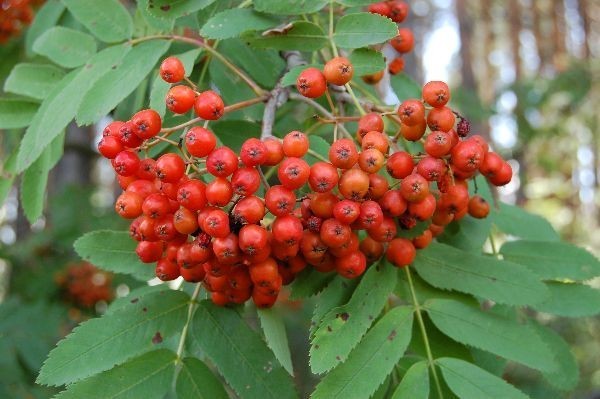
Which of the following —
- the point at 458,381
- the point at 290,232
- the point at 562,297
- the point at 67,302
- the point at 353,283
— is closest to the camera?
the point at 290,232

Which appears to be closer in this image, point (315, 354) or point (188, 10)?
point (315, 354)

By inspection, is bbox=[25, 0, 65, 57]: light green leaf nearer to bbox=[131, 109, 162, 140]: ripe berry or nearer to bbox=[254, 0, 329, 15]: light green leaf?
bbox=[254, 0, 329, 15]: light green leaf

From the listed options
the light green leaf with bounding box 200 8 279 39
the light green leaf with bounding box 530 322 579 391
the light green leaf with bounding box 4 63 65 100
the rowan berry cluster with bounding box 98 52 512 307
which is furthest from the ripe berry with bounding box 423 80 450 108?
the light green leaf with bounding box 4 63 65 100

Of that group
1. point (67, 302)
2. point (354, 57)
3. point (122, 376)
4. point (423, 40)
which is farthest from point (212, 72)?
point (423, 40)

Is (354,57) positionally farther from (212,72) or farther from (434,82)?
(212,72)

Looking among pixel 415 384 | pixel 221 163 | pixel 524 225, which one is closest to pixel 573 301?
pixel 524 225
